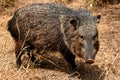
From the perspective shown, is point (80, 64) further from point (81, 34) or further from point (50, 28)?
point (81, 34)

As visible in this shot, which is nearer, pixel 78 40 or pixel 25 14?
pixel 78 40

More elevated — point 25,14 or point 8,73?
point 25,14

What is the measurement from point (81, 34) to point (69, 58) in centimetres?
65

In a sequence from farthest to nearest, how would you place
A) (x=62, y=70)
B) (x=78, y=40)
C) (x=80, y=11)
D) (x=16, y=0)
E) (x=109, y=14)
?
(x=16, y=0) < (x=109, y=14) < (x=62, y=70) < (x=80, y=11) < (x=78, y=40)

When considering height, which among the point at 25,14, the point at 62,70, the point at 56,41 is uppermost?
the point at 25,14

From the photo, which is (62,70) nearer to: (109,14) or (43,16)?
(43,16)

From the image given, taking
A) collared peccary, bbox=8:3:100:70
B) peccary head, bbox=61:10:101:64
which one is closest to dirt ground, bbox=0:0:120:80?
collared peccary, bbox=8:3:100:70

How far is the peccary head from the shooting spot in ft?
14.9

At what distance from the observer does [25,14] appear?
5340 millimetres

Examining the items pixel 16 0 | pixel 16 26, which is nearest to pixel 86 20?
pixel 16 26

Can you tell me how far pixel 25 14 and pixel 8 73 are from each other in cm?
90

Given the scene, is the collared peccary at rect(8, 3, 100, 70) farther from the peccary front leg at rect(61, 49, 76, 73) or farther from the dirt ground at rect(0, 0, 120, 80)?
the dirt ground at rect(0, 0, 120, 80)

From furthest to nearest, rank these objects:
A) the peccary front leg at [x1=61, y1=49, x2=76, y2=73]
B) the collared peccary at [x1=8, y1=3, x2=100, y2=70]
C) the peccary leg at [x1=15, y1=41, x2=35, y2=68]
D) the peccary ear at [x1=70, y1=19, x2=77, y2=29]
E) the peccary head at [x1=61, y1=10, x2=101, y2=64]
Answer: the peccary leg at [x1=15, y1=41, x2=35, y2=68], the peccary front leg at [x1=61, y1=49, x2=76, y2=73], the collared peccary at [x1=8, y1=3, x2=100, y2=70], the peccary ear at [x1=70, y1=19, x2=77, y2=29], the peccary head at [x1=61, y1=10, x2=101, y2=64]

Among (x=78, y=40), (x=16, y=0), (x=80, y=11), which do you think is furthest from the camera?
(x=16, y=0)
